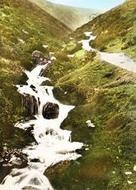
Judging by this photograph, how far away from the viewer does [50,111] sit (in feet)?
200

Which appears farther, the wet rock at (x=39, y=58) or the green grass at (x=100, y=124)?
the wet rock at (x=39, y=58)

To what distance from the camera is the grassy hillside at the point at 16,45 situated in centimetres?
5764

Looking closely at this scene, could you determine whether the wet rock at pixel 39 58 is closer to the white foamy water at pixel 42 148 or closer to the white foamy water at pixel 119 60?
A: the white foamy water at pixel 119 60

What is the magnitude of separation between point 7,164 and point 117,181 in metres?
10.4

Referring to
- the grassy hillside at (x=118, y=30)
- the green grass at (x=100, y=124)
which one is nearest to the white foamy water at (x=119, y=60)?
the green grass at (x=100, y=124)

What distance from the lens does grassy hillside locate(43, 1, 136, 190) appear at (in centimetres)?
4525

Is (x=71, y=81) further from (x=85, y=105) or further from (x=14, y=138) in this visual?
Answer: (x=14, y=138)

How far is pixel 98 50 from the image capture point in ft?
294

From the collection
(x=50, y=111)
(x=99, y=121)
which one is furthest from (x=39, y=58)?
(x=99, y=121)

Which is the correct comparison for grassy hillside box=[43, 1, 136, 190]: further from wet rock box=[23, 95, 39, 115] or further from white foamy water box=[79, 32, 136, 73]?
wet rock box=[23, 95, 39, 115]

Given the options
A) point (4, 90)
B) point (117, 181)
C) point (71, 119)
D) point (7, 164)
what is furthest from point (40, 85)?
point (117, 181)

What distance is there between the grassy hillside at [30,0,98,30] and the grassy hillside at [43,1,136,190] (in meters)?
87.9

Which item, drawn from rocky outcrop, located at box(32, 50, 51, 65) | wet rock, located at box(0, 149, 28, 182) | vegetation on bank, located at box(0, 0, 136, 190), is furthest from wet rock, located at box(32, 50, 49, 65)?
wet rock, located at box(0, 149, 28, 182)

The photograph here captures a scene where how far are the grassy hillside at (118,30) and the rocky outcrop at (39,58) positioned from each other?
10628mm
